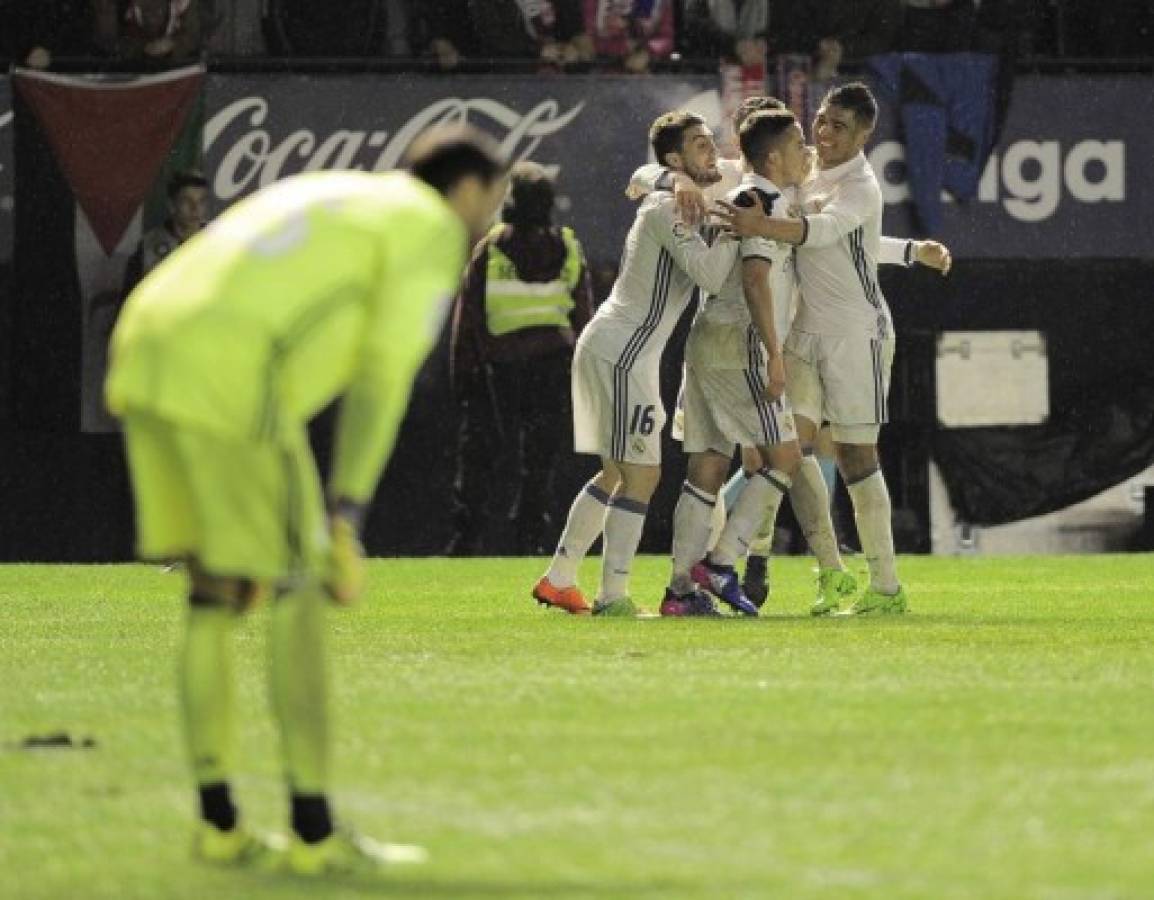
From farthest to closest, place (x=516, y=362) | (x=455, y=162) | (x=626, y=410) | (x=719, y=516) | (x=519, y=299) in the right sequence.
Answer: (x=516, y=362) → (x=519, y=299) → (x=719, y=516) → (x=626, y=410) → (x=455, y=162)

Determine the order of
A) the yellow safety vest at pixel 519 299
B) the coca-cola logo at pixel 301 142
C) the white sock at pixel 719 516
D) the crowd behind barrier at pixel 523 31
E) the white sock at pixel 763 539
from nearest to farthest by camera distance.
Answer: the white sock at pixel 763 539
the white sock at pixel 719 516
the yellow safety vest at pixel 519 299
the coca-cola logo at pixel 301 142
the crowd behind barrier at pixel 523 31

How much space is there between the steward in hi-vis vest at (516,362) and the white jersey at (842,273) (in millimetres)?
3810

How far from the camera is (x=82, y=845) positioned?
6629mm

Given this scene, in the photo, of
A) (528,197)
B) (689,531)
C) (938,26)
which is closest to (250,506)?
(689,531)

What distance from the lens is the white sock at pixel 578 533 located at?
45.8ft


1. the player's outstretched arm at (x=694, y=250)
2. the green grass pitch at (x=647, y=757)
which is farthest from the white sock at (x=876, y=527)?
the player's outstretched arm at (x=694, y=250)


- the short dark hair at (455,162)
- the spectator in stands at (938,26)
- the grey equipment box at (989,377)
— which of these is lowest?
the grey equipment box at (989,377)

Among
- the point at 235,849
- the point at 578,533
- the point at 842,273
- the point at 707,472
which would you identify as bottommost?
the point at 578,533

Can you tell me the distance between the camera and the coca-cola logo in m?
19.9

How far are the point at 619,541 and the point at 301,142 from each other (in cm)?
697

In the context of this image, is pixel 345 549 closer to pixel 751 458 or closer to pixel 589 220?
pixel 751 458

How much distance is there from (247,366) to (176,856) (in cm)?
101

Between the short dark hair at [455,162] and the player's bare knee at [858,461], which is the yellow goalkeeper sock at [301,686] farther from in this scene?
the player's bare knee at [858,461]

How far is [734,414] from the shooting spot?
1363 centimetres
